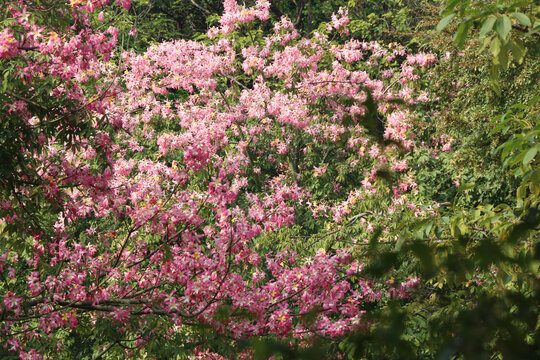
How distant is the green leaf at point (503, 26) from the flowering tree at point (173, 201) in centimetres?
49

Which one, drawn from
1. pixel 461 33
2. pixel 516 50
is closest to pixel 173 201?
pixel 461 33

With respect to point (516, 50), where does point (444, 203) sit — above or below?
below

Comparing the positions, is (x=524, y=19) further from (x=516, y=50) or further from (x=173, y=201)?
(x=173, y=201)

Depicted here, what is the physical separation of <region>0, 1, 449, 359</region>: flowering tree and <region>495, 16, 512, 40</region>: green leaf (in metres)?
0.49

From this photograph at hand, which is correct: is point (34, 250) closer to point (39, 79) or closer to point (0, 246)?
point (0, 246)

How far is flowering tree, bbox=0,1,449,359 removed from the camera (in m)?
3.99

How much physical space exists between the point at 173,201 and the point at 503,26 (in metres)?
3.54

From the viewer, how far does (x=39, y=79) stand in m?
4.32

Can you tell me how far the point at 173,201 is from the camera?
17.1ft

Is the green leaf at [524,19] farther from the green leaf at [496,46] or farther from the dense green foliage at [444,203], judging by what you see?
the green leaf at [496,46]

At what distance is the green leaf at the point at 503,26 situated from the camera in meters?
2.22

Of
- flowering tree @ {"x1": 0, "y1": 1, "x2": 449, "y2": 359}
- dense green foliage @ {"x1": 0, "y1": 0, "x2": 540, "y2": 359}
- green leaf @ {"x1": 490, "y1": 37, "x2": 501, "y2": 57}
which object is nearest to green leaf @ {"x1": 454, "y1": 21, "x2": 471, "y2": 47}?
dense green foliage @ {"x1": 0, "y1": 0, "x2": 540, "y2": 359}

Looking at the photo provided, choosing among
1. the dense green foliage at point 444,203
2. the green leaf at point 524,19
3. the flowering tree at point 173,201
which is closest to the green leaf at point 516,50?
the dense green foliage at point 444,203

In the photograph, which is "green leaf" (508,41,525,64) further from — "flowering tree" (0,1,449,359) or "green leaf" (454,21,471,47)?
"flowering tree" (0,1,449,359)
